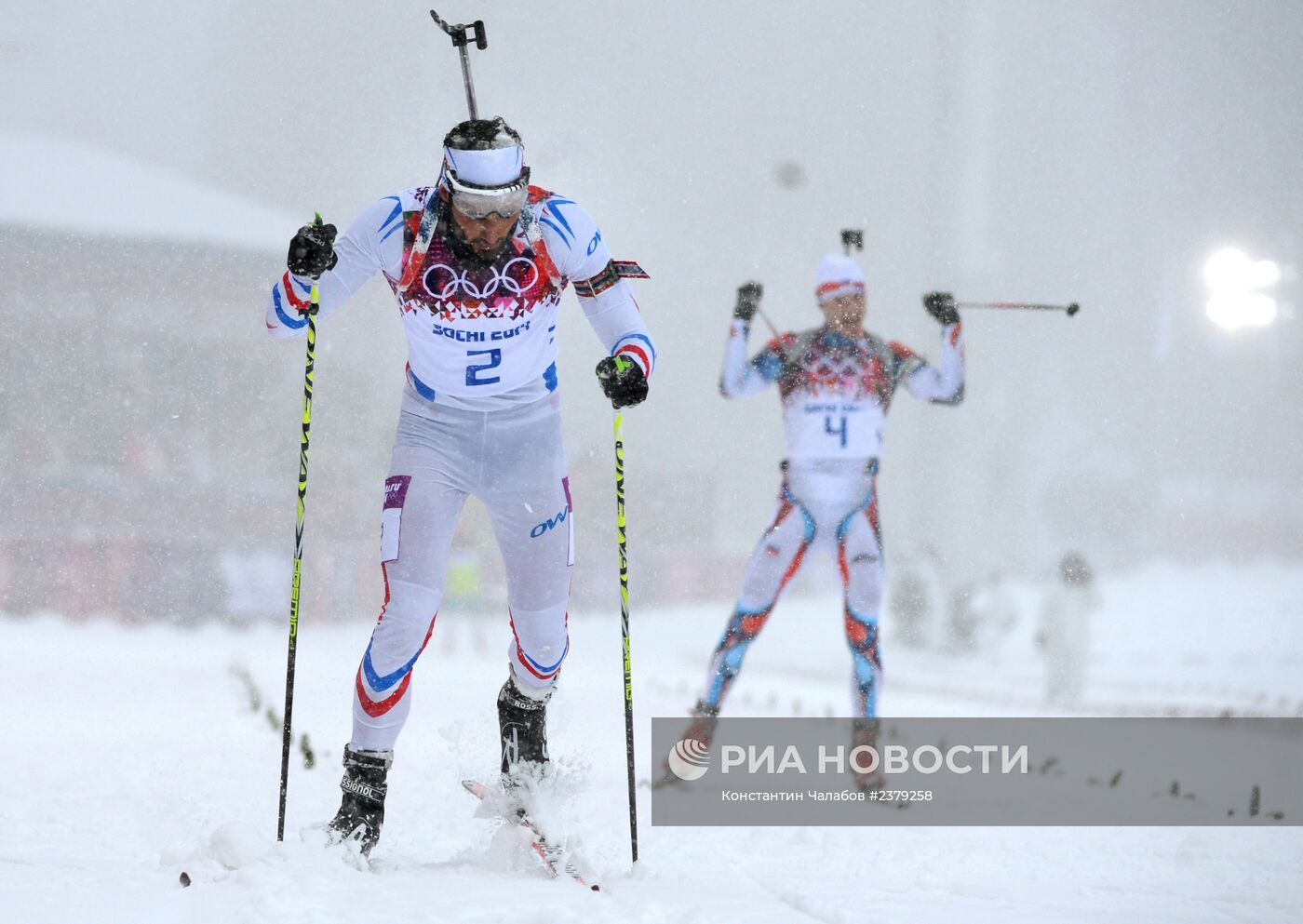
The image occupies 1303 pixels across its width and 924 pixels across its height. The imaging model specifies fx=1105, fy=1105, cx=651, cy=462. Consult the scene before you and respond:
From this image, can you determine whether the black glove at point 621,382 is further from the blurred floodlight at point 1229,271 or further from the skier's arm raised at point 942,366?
the blurred floodlight at point 1229,271

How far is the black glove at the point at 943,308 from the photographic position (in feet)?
17.2

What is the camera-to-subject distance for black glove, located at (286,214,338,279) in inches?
124

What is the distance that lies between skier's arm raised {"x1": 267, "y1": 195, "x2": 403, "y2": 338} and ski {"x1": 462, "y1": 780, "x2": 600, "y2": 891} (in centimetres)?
160

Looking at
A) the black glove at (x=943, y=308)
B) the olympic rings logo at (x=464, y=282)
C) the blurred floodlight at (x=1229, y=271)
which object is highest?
the blurred floodlight at (x=1229, y=271)

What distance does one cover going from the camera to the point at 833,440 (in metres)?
5.48

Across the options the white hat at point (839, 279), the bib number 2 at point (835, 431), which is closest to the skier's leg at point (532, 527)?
the bib number 2 at point (835, 431)

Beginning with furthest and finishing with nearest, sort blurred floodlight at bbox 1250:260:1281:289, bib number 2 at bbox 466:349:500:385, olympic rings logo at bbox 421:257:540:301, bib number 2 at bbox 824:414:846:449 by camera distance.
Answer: blurred floodlight at bbox 1250:260:1281:289
bib number 2 at bbox 824:414:846:449
bib number 2 at bbox 466:349:500:385
olympic rings logo at bbox 421:257:540:301

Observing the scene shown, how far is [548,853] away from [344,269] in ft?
6.15

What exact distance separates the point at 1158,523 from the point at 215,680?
8.12 m

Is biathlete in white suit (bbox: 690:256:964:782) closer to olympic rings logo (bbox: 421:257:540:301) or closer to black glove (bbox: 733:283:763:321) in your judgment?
black glove (bbox: 733:283:763:321)

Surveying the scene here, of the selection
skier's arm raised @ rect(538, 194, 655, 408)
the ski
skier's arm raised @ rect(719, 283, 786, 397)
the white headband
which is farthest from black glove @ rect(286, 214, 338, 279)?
skier's arm raised @ rect(719, 283, 786, 397)

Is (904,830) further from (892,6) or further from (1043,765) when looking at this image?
(892,6)

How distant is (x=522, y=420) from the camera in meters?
3.56

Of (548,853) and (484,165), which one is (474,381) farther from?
(548,853)
